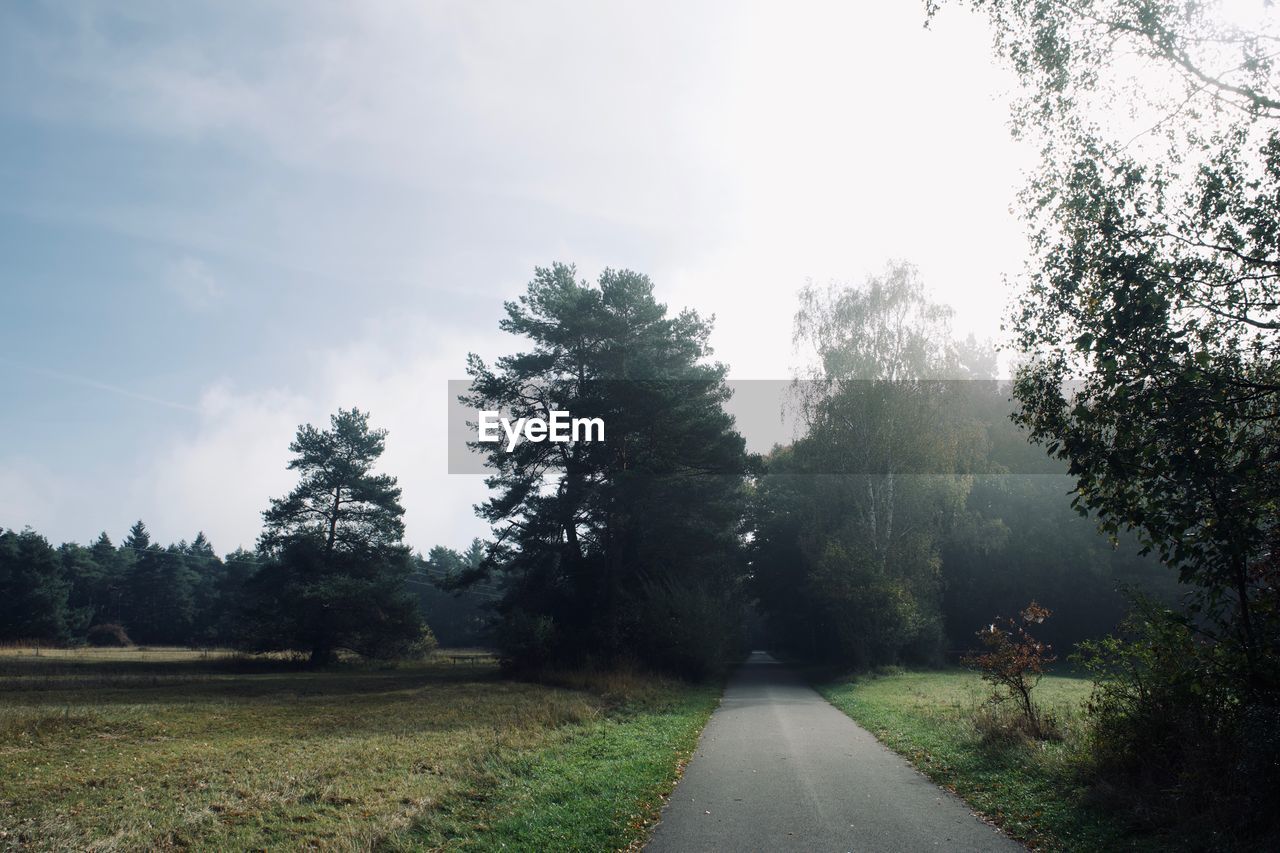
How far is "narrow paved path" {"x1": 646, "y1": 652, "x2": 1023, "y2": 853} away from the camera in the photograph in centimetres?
766

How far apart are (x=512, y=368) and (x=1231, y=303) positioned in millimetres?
28812

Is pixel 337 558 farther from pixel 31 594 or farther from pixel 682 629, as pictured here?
pixel 31 594

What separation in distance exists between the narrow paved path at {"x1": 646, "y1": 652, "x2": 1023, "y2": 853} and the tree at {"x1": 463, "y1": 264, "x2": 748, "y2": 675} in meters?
16.8

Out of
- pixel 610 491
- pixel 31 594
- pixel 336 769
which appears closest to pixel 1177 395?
pixel 336 769

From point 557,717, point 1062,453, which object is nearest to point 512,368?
point 557,717

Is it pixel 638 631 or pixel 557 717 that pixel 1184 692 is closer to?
pixel 557 717

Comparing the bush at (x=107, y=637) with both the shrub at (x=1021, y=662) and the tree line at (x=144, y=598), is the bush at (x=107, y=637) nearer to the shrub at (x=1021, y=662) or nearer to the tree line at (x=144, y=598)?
the tree line at (x=144, y=598)

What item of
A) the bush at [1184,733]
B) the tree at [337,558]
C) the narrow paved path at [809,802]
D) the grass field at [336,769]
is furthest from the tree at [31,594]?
the bush at [1184,733]

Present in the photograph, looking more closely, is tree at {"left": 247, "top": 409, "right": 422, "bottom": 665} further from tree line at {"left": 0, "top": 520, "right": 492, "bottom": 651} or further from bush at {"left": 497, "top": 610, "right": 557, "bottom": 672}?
bush at {"left": 497, "top": 610, "right": 557, "bottom": 672}

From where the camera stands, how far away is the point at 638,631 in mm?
32781

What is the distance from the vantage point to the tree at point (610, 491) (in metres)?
32.2

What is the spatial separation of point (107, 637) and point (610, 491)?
69084 millimetres

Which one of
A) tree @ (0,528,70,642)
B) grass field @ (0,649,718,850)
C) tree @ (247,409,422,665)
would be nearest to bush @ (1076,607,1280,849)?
grass field @ (0,649,718,850)

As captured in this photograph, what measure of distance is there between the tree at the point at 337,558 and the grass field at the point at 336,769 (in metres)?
17.2
